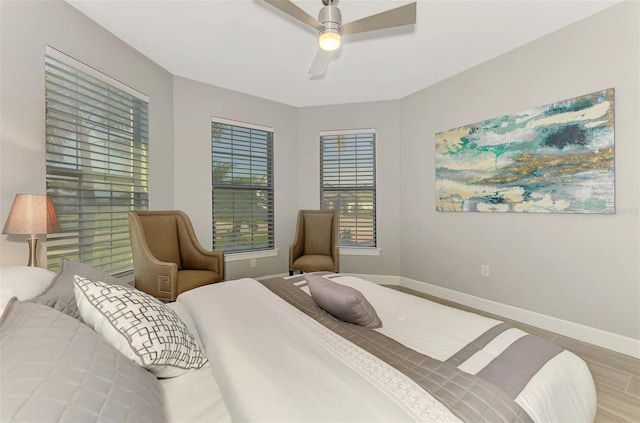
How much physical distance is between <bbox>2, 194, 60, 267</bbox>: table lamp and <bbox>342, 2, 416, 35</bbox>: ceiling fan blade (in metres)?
2.19

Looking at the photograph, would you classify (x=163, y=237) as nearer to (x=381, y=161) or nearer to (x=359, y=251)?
(x=359, y=251)

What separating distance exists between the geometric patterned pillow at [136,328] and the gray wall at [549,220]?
299 centimetres

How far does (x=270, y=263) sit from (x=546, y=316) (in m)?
3.23

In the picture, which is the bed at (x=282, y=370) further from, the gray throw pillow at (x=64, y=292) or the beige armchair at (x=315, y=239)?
the beige armchair at (x=315, y=239)

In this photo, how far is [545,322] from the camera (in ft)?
8.66

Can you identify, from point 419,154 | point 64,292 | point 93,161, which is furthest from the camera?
point 419,154

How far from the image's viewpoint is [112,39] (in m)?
2.62

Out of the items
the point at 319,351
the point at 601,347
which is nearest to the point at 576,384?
the point at 319,351

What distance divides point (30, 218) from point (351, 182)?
3.44m

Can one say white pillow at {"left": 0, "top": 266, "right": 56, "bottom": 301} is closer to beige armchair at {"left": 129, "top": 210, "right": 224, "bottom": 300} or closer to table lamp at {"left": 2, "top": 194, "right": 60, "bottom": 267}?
table lamp at {"left": 2, "top": 194, "right": 60, "bottom": 267}

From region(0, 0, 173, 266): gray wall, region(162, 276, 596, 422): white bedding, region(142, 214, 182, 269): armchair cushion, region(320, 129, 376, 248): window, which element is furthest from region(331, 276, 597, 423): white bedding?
region(320, 129, 376, 248): window

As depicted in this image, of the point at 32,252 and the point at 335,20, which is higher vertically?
the point at 335,20

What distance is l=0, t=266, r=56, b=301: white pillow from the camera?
1.00m

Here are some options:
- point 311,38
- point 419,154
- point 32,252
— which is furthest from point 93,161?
point 419,154
